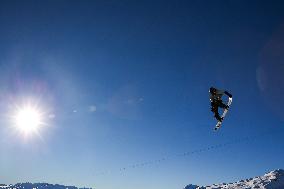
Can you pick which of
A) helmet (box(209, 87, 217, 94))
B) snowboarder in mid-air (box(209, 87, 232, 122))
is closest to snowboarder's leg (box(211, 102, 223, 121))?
snowboarder in mid-air (box(209, 87, 232, 122))

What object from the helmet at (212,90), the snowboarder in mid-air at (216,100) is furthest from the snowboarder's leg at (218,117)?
the helmet at (212,90)

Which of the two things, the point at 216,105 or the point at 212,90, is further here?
the point at 216,105

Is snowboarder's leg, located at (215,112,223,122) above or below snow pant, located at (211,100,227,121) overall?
below

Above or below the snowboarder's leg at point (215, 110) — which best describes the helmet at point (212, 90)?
above

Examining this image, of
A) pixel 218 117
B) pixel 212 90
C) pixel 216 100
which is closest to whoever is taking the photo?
pixel 212 90

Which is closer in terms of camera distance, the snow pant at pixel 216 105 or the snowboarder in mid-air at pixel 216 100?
the snowboarder in mid-air at pixel 216 100

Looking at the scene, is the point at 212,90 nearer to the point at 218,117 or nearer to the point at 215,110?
the point at 215,110

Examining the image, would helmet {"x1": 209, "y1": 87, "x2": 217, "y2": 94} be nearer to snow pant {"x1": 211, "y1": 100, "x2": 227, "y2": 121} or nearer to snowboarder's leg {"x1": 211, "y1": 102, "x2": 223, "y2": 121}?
snow pant {"x1": 211, "y1": 100, "x2": 227, "y2": 121}

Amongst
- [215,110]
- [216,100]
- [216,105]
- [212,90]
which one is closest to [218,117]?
[215,110]

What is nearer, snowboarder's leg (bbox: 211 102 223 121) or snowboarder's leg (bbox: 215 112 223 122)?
snowboarder's leg (bbox: 211 102 223 121)

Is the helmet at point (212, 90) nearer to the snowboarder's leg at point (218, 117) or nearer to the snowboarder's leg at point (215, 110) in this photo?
the snowboarder's leg at point (215, 110)

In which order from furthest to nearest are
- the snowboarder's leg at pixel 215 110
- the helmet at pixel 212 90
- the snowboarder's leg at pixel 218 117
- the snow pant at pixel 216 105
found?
the snowboarder's leg at pixel 218 117
the snowboarder's leg at pixel 215 110
the snow pant at pixel 216 105
the helmet at pixel 212 90

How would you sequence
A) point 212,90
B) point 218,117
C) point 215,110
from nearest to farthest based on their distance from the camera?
point 212,90 < point 215,110 < point 218,117

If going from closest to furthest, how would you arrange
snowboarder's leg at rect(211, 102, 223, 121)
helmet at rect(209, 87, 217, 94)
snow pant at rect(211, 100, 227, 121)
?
helmet at rect(209, 87, 217, 94) → snow pant at rect(211, 100, 227, 121) → snowboarder's leg at rect(211, 102, 223, 121)
